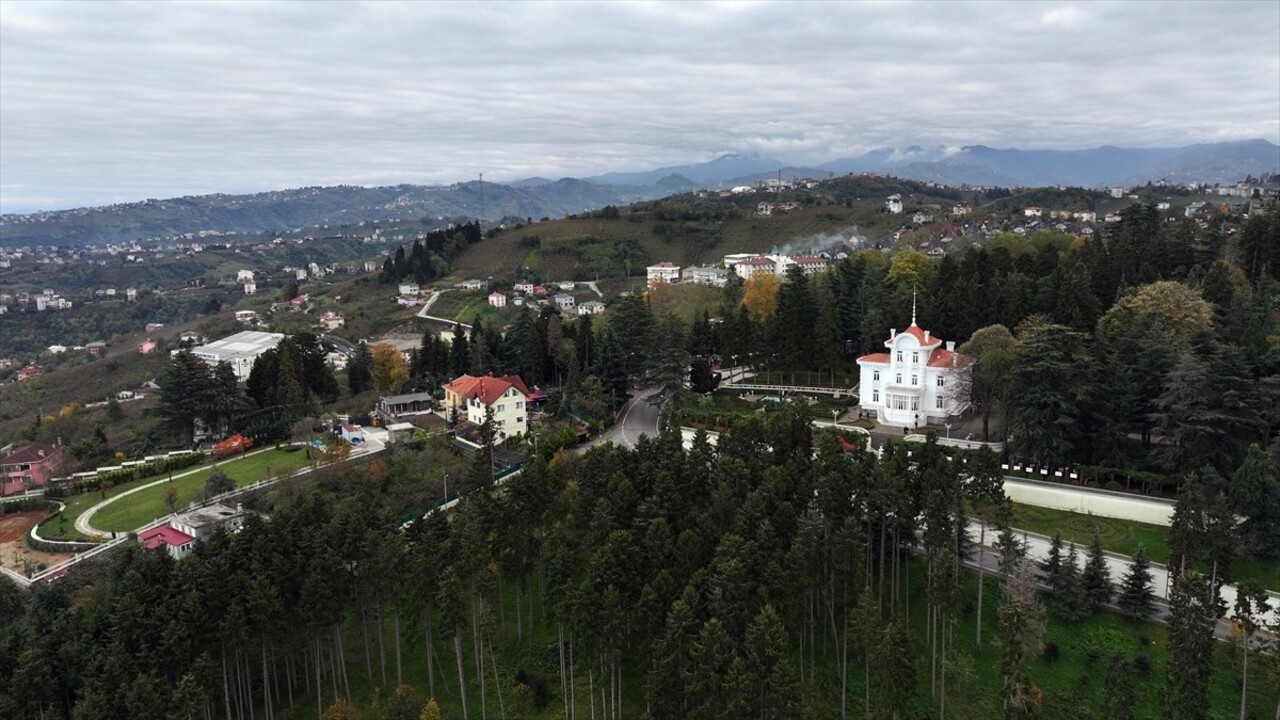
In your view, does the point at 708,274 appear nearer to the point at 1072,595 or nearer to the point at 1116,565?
the point at 1116,565

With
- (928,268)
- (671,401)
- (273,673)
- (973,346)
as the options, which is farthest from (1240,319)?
(273,673)

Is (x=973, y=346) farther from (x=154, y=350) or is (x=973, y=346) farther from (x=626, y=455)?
(x=154, y=350)

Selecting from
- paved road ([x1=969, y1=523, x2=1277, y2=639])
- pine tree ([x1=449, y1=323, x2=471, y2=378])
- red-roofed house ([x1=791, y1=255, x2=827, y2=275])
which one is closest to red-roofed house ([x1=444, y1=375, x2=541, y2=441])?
pine tree ([x1=449, y1=323, x2=471, y2=378])

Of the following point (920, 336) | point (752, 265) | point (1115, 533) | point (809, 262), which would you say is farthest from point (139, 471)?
point (809, 262)

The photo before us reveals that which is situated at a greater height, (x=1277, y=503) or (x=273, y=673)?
(x=1277, y=503)

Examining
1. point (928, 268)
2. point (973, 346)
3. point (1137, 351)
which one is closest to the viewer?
point (1137, 351)
